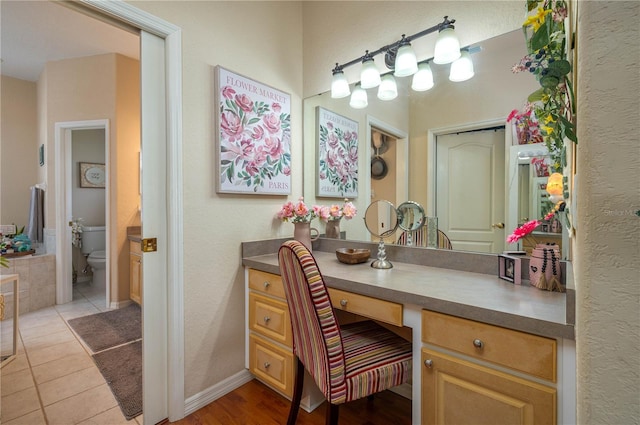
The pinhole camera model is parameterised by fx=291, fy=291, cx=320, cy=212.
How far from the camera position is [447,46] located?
1479 millimetres

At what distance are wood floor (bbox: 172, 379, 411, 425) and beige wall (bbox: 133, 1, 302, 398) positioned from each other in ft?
0.44

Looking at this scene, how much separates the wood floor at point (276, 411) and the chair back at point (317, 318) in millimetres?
607

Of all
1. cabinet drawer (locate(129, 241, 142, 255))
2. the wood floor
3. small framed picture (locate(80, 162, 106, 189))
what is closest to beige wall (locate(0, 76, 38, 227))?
small framed picture (locate(80, 162, 106, 189))

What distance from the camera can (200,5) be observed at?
1.65m

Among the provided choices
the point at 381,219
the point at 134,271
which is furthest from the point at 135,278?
the point at 381,219

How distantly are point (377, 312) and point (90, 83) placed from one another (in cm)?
397

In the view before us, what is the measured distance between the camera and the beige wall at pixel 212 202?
1.61 meters

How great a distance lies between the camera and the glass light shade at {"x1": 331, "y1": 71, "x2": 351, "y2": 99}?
198cm

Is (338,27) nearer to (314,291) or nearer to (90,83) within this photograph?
(314,291)

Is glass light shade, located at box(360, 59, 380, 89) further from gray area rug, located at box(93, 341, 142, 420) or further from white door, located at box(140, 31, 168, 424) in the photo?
gray area rug, located at box(93, 341, 142, 420)

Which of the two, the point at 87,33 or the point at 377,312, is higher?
the point at 87,33

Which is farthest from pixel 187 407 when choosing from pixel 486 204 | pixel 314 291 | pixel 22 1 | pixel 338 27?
pixel 22 1

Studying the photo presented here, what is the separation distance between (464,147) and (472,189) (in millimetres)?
237

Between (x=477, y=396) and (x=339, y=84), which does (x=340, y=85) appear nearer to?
(x=339, y=84)
